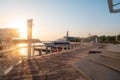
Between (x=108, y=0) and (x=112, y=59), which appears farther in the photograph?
(x=112, y=59)

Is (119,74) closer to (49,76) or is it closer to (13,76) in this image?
(49,76)

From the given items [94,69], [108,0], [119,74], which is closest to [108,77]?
[119,74]

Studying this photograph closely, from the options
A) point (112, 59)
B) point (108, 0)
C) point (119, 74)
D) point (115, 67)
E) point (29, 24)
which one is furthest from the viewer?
point (29, 24)

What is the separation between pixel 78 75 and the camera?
6.71 m

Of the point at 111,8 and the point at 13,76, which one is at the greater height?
the point at 111,8

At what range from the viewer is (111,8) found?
6.45m

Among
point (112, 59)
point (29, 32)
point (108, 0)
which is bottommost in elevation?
point (112, 59)

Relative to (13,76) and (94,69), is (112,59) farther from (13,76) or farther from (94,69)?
(13,76)

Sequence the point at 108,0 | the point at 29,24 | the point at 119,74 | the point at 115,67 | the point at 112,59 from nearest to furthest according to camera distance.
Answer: the point at 119,74, the point at 115,67, the point at 108,0, the point at 112,59, the point at 29,24

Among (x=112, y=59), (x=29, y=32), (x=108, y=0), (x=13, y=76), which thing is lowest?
(x=13, y=76)

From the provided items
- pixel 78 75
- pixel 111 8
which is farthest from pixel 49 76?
pixel 111 8

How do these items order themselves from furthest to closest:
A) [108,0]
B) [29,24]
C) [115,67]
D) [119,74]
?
[29,24], [108,0], [115,67], [119,74]

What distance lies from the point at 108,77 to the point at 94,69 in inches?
45.2

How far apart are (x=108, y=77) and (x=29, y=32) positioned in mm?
7450
